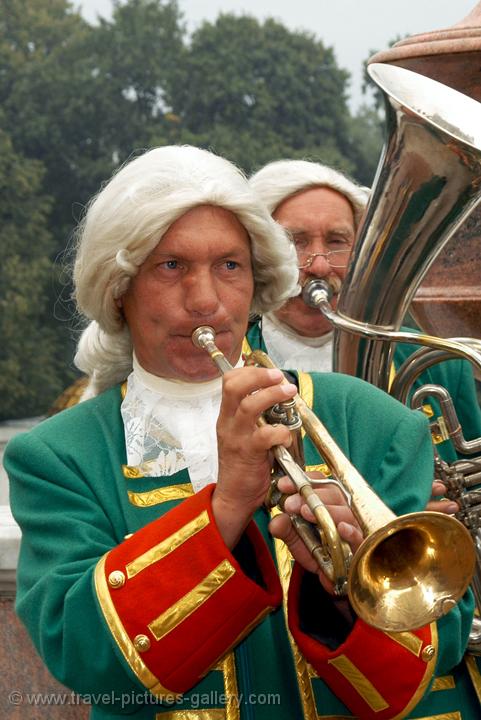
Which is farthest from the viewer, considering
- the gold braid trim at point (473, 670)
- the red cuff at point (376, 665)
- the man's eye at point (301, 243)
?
the man's eye at point (301, 243)

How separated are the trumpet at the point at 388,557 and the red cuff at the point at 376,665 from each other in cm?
Answer: 16

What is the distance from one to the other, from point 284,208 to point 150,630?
2.29 m

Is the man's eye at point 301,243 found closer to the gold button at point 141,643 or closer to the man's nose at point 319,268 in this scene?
the man's nose at point 319,268

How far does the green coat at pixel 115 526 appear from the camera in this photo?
2.43m

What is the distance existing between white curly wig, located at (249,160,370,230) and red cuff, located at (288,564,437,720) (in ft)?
7.17

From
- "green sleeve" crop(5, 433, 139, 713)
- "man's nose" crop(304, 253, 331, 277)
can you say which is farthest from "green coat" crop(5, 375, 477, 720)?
"man's nose" crop(304, 253, 331, 277)

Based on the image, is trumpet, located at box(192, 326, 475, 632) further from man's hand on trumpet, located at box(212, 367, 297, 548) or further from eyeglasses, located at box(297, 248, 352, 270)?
eyeglasses, located at box(297, 248, 352, 270)

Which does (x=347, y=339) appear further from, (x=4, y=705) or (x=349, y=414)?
(x=4, y=705)

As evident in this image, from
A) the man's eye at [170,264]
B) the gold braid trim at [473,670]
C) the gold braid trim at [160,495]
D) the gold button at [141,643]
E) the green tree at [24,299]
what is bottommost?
the green tree at [24,299]

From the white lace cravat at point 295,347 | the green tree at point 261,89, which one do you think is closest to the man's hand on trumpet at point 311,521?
the white lace cravat at point 295,347

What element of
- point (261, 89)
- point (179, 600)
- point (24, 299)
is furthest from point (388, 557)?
point (261, 89)

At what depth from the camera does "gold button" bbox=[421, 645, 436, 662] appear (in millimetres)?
2393

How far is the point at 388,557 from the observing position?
229 centimetres

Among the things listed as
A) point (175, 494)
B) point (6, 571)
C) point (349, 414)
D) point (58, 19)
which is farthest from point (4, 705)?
point (58, 19)
